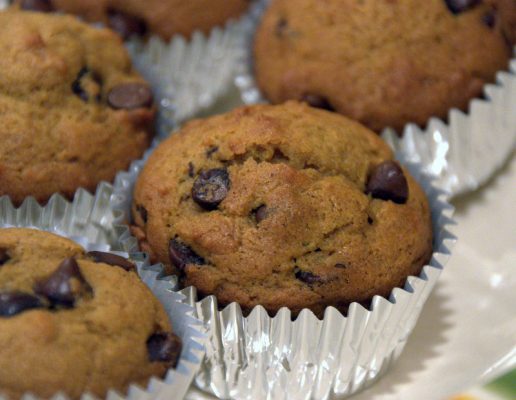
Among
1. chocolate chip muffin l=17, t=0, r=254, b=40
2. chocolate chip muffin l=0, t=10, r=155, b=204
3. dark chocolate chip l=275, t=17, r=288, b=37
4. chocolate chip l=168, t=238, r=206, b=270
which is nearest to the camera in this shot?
chocolate chip l=168, t=238, r=206, b=270

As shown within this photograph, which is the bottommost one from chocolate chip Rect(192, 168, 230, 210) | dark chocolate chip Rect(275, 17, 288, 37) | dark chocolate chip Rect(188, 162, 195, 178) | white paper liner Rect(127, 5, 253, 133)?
white paper liner Rect(127, 5, 253, 133)

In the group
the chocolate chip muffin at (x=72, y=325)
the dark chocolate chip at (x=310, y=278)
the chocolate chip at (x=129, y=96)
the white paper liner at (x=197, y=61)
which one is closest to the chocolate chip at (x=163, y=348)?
the chocolate chip muffin at (x=72, y=325)

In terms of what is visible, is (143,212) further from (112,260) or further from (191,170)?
(112,260)

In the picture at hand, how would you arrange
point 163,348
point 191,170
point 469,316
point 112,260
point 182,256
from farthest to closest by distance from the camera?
point 469,316, point 191,170, point 182,256, point 112,260, point 163,348

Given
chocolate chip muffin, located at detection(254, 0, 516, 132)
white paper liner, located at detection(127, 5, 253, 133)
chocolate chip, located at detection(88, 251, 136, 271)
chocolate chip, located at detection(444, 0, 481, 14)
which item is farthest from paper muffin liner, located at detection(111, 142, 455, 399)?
white paper liner, located at detection(127, 5, 253, 133)

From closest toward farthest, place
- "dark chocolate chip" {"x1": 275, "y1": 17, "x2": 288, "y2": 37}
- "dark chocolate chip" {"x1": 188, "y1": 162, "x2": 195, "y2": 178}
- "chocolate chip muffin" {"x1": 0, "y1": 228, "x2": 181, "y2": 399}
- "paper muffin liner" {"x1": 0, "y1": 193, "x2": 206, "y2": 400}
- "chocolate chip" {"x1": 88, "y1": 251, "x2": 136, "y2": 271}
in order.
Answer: "chocolate chip muffin" {"x1": 0, "y1": 228, "x2": 181, "y2": 399}
"paper muffin liner" {"x1": 0, "y1": 193, "x2": 206, "y2": 400}
"chocolate chip" {"x1": 88, "y1": 251, "x2": 136, "y2": 271}
"dark chocolate chip" {"x1": 188, "y1": 162, "x2": 195, "y2": 178}
"dark chocolate chip" {"x1": 275, "y1": 17, "x2": 288, "y2": 37}

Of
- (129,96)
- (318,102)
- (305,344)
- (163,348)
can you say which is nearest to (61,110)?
(129,96)

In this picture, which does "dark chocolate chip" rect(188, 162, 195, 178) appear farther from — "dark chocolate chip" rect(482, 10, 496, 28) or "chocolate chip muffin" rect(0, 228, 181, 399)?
"dark chocolate chip" rect(482, 10, 496, 28)

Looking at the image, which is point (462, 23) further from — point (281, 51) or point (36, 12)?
point (36, 12)
